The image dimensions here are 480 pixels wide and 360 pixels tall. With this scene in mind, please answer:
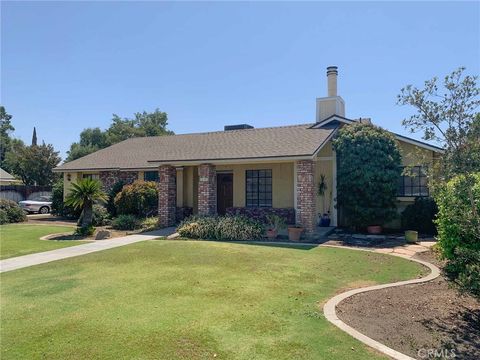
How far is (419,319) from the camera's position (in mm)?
5270

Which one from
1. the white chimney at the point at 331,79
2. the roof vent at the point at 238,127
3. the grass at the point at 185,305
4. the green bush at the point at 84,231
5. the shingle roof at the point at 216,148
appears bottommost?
the grass at the point at 185,305

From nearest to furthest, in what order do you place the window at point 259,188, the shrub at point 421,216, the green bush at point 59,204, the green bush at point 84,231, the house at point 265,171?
the shrub at point 421,216 → the house at point 265,171 → the green bush at point 84,231 → the window at point 259,188 → the green bush at point 59,204

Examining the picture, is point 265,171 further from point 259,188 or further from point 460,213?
point 460,213

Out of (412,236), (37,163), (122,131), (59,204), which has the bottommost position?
(412,236)

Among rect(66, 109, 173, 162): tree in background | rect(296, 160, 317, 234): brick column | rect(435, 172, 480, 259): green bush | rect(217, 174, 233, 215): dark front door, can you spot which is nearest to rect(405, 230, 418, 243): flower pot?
rect(296, 160, 317, 234): brick column

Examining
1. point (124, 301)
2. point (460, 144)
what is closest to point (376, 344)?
point (460, 144)

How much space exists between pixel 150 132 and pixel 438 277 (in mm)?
49819

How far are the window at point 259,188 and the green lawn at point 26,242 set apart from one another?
764 centimetres

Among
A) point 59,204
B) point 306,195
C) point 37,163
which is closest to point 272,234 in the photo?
point 306,195

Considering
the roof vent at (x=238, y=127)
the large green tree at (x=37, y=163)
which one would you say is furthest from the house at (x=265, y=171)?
the large green tree at (x=37, y=163)

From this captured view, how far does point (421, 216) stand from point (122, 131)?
44.8 m

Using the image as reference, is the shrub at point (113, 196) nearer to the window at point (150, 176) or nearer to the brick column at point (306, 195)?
the window at point (150, 176)

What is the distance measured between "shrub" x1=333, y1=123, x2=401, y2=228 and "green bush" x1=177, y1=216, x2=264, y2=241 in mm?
3870

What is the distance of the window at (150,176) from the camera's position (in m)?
20.6
